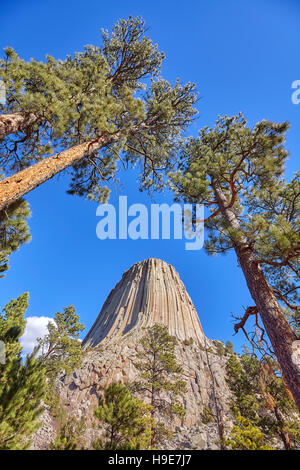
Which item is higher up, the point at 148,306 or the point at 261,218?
the point at 148,306

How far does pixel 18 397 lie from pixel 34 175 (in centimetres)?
475

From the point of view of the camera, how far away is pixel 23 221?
4824 millimetres

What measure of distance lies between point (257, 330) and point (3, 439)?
5200 millimetres

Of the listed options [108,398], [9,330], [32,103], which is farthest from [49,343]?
[32,103]

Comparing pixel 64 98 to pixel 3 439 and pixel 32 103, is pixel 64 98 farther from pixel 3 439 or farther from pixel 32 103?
pixel 3 439

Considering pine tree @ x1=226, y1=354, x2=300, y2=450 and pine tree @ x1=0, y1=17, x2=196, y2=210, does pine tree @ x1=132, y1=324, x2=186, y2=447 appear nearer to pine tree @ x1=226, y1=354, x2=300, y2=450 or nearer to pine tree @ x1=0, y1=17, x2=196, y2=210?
pine tree @ x1=226, y1=354, x2=300, y2=450

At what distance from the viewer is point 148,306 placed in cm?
3812

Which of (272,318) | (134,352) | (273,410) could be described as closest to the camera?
(272,318)

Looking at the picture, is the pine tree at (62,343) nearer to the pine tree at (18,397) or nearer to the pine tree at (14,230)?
the pine tree at (18,397)

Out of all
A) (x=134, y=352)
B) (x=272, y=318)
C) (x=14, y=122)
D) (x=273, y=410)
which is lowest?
(x=273, y=410)

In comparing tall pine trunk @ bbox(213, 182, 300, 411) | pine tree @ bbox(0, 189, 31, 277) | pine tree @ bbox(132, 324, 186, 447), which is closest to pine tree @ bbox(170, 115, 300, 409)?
tall pine trunk @ bbox(213, 182, 300, 411)

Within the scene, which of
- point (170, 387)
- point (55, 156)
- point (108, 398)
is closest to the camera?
point (108, 398)

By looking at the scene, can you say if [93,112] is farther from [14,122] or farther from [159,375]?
[159,375]

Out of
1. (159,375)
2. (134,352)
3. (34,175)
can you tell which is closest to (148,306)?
(134,352)
